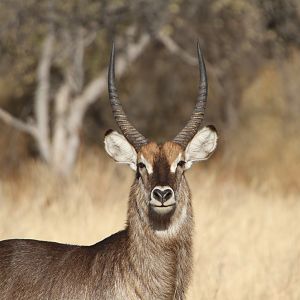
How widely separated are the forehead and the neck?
7.1 inches

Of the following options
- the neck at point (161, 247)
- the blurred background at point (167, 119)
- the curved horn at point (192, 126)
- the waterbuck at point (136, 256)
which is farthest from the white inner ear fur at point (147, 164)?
the blurred background at point (167, 119)

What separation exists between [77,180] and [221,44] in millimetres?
7148

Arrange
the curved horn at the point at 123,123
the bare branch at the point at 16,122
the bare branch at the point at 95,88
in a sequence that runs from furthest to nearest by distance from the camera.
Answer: the bare branch at the point at 95,88, the bare branch at the point at 16,122, the curved horn at the point at 123,123

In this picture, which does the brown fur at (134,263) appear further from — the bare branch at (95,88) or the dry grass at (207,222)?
the bare branch at (95,88)

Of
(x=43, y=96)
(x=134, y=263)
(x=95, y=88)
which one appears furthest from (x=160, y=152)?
(x=95, y=88)

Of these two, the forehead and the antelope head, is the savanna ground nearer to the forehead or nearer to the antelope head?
the antelope head

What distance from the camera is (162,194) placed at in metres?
5.24

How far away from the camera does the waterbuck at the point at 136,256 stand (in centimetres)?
547

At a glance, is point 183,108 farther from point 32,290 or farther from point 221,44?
point 32,290

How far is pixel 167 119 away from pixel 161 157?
15129 mm

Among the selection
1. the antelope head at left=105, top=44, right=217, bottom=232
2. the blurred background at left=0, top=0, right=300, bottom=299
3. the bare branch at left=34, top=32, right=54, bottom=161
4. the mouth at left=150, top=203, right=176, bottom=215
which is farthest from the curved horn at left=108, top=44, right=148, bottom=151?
the bare branch at left=34, top=32, right=54, bottom=161

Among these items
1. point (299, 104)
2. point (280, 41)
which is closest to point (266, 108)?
point (299, 104)

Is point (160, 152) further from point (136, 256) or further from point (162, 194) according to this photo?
point (136, 256)

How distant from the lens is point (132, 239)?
5.59 m
